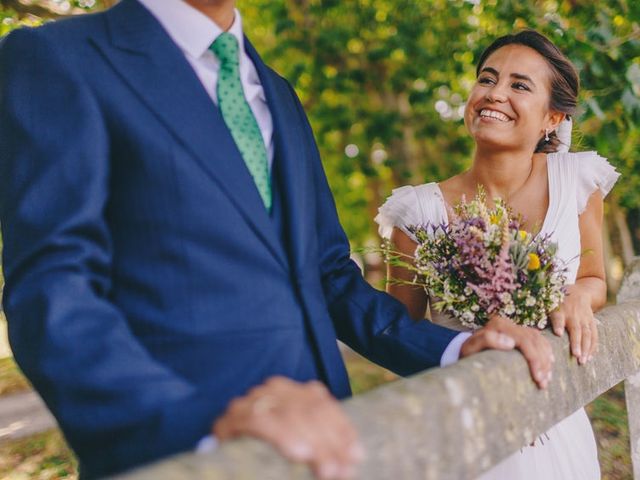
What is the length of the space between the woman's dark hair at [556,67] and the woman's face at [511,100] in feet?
0.11

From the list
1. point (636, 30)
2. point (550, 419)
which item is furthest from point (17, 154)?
point (636, 30)

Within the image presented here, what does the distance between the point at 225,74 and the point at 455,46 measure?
5.68 metres

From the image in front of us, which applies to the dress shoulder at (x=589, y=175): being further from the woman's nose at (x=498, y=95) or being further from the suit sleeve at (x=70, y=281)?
the suit sleeve at (x=70, y=281)

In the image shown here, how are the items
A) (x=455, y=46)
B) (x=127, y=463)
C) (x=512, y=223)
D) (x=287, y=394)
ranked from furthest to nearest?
(x=455, y=46) < (x=512, y=223) < (x=127, y=463) < (x=287, y=394)

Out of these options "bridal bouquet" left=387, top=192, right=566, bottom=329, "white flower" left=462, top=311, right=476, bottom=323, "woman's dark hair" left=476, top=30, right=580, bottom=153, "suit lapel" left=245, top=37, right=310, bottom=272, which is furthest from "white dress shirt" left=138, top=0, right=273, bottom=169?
"woman's dark hair" left=476, top=30, right=580, bottom=153

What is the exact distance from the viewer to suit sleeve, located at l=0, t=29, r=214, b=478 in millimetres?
1200

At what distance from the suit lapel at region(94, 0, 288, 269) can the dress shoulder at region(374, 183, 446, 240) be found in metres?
1.58

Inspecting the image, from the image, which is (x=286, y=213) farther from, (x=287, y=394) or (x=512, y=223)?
(x=512, y=223)

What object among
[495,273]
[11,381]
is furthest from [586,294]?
[11,381]

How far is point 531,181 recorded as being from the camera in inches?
128

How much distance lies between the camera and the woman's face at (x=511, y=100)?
3027 millimetres

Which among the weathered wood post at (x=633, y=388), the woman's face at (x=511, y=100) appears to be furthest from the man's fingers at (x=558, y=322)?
the woman's face at (x=511, y=100)

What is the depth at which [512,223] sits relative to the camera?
91.7 inches

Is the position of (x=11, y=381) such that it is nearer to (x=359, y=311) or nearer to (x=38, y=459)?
(x=38, y=459)
